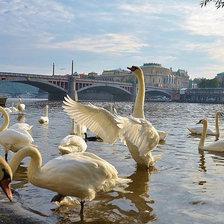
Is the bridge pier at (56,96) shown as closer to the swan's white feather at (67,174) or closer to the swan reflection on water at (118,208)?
the swan reflection on water at (118,208)

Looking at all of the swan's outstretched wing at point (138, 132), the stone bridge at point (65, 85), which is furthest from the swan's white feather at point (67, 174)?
the stone bridge at point (65, 85)

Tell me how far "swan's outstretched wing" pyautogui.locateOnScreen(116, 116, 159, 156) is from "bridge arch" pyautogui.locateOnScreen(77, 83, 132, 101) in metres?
63.2

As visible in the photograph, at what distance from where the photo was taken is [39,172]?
12.5ft

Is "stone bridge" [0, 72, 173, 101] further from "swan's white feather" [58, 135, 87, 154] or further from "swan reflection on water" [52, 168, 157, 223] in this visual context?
"swan reflection on water" [52, 168, 157, 223]

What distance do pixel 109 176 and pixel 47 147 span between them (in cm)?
484

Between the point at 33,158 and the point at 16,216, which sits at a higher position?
the point at 33,158

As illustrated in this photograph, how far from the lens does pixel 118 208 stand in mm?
4293

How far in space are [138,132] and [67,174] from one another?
156cm

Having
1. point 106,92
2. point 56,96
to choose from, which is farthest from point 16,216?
point 106,92

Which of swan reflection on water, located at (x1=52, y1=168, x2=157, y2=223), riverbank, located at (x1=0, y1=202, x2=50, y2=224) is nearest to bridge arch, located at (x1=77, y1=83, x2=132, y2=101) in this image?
swan reflection on water, located at (x1=52, y1=168, x2=157, y2=223)

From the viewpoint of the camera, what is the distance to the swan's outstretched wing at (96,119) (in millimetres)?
5637

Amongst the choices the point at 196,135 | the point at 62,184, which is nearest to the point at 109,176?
the point at 62,184

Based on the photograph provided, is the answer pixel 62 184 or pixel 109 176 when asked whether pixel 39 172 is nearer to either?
pixel 62 184

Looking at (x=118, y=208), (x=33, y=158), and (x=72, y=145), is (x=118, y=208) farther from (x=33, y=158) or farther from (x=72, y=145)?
(x=72, y=145)
